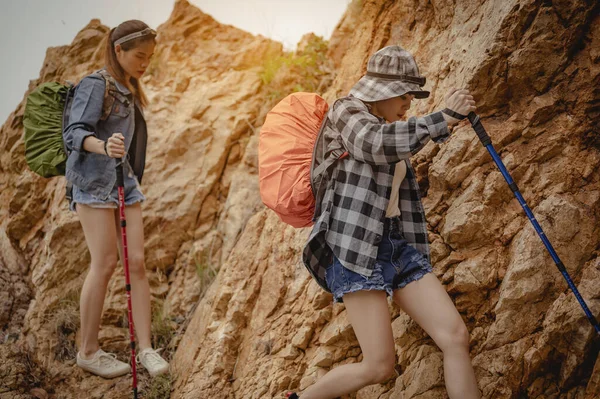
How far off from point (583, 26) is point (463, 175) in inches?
52.5

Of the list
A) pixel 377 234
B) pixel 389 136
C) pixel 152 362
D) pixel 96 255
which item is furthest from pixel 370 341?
pixel 96 255

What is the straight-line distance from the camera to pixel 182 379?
4.47m

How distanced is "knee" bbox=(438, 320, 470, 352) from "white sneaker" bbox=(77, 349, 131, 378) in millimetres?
3096

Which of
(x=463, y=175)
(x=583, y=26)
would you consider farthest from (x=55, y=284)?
(x=583, y=26)

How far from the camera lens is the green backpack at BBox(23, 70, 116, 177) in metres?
4.28

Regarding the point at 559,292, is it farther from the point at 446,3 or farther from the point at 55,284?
the point at 55,284

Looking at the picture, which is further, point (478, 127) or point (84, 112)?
point (84, 112)

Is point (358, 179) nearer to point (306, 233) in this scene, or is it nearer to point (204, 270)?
point (306, 233)

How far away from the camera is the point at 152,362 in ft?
14.4

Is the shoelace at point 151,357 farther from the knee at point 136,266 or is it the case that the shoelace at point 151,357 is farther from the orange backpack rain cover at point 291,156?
the orange backpack rain cover at point 291,156

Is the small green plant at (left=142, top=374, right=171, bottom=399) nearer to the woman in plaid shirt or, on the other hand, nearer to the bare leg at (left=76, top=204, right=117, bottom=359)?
the bare leg at (left=76, top=204, right=117, bottom=359)

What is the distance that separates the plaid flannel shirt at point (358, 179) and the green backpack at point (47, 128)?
246cm

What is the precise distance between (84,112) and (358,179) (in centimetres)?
A: 259

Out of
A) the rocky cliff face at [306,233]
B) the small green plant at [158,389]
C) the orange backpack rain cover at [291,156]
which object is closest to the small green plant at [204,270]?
the rocky cliff face at [306,233]
